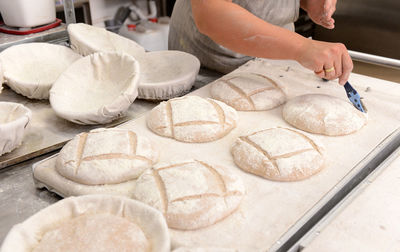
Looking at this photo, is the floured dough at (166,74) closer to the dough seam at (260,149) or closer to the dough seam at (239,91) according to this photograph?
the dough seam at (239,91)

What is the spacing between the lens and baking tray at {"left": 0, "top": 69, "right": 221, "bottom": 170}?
1.59 metres

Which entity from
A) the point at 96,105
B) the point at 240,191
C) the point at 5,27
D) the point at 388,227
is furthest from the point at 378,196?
the point at 5,27

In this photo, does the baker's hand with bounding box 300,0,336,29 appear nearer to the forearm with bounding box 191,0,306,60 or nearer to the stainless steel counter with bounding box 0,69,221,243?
the forearm with bounding box 191,0,306,60

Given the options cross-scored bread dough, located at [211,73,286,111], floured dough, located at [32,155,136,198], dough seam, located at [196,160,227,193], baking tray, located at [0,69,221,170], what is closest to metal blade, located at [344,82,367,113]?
cross-scored bread dough, located at [211,73,286,111]

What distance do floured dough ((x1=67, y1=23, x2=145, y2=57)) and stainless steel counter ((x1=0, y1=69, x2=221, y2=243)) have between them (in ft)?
2.31

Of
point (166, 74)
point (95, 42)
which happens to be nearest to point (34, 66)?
point (95, 42)

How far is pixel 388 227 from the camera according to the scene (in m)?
1.20

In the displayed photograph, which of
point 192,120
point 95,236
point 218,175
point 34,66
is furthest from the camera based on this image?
point 34,66

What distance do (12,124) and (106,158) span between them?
388 millimetres

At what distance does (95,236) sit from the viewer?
1.06m

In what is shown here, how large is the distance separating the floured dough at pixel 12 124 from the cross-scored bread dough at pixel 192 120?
510 millimetres

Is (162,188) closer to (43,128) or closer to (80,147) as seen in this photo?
(80,147)

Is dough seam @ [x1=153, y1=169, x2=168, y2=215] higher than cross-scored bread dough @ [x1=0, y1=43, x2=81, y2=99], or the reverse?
cross-scored bread dough @ [x1=0, y1=43, x2=81, y2=99]

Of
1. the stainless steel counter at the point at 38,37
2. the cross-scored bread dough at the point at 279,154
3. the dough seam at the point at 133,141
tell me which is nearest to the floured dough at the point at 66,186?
the dough seam at the point at 133,141
